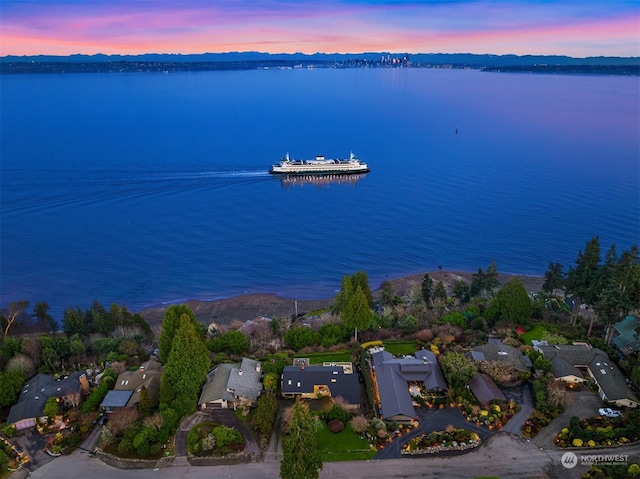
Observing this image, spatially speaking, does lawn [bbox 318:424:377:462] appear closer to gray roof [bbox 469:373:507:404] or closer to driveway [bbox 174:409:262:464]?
driveway [bbox 174:409:262:464]

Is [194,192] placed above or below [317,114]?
below

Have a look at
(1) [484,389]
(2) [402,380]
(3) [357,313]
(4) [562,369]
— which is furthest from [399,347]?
(4) [562,369]

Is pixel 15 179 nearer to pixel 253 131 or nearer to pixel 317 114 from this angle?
pixel 253 131

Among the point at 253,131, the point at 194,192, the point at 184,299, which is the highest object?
the point at 253,131

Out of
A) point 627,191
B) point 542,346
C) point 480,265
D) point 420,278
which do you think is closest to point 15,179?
point 420,278

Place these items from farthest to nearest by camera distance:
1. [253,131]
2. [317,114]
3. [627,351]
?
1. [317,114]
2. [253,131]
3. [627,351]

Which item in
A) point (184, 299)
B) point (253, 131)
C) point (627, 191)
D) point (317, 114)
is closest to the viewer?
point (184, 299)

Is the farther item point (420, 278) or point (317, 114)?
point (317, 114)
